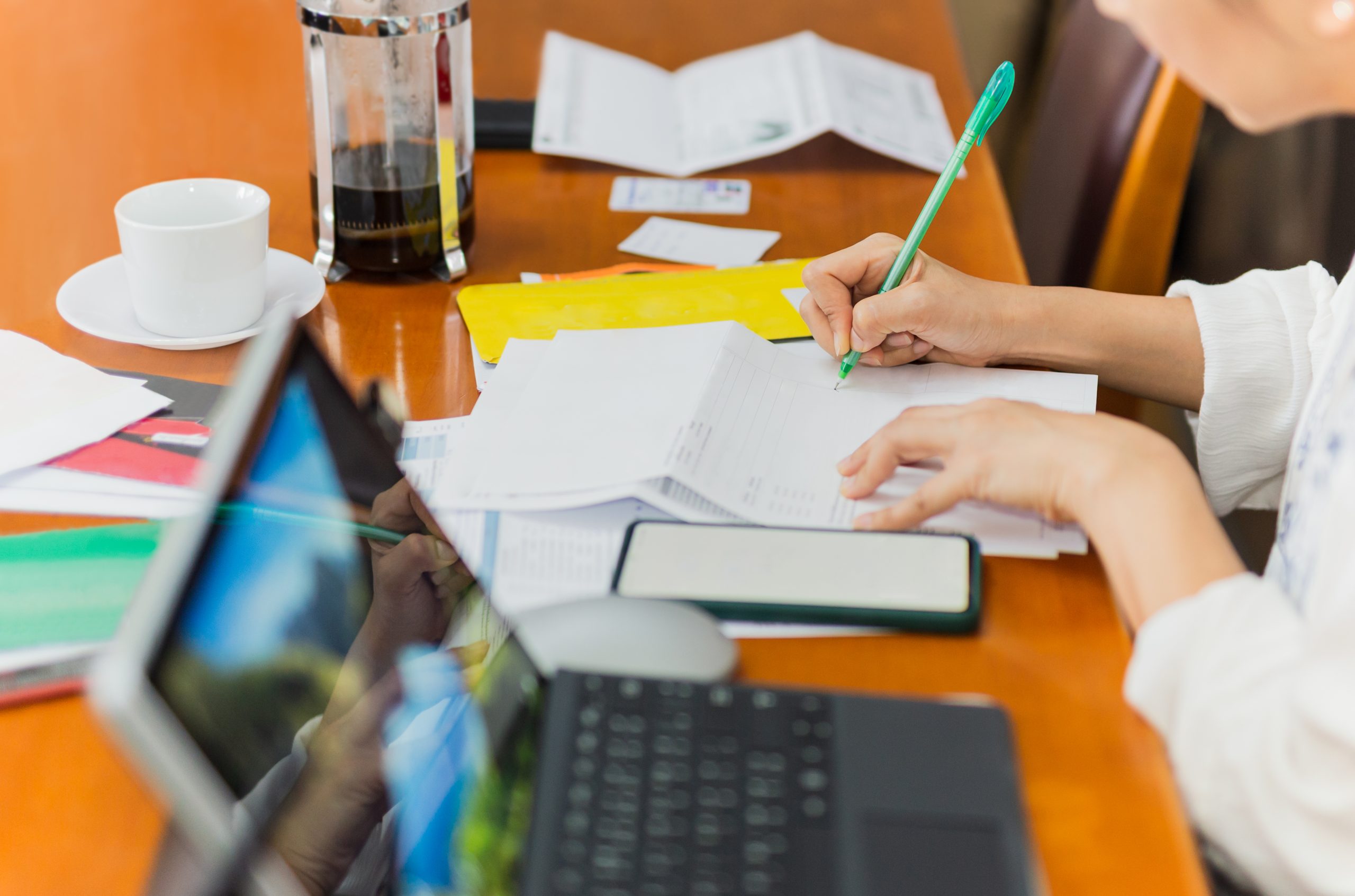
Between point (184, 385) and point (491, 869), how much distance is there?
19.6 inches

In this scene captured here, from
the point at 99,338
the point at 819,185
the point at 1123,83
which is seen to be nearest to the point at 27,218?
the point at 99,338

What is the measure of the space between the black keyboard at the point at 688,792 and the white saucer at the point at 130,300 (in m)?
0.50

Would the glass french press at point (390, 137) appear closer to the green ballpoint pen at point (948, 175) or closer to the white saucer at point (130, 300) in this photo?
the white saucer at point (130, 300)

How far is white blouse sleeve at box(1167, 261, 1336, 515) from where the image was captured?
2.82 feet

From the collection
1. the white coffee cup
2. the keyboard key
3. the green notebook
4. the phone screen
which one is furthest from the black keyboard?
the white coffee cup

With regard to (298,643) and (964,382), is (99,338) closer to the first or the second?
(298,643)

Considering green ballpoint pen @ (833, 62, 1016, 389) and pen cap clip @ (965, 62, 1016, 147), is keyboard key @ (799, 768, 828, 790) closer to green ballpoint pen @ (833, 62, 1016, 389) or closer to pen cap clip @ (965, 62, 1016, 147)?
green ballpoint pen @ (833, 62, 1016, 389)

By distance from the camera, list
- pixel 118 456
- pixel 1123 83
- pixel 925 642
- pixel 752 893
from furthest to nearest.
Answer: pixel 1123 83 < pixel 118 456 < pixel 925 642 < pixel 752 893

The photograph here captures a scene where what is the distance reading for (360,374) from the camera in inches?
34.3

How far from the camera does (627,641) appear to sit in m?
0.57

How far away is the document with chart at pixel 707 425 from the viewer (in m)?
0.70

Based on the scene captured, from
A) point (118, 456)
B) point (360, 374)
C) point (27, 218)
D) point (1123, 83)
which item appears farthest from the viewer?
point (1123, 83)

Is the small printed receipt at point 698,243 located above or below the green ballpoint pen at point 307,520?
below

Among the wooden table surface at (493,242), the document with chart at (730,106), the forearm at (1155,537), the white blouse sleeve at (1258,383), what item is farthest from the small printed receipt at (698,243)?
the forearm at (1155,537)
